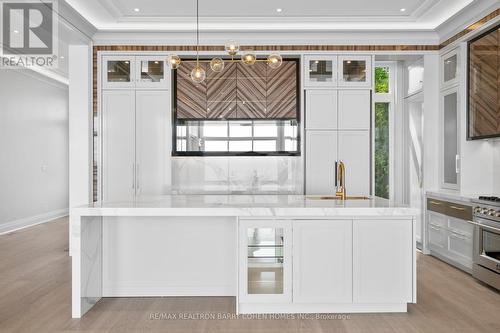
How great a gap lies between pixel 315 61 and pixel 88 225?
3.64 meters

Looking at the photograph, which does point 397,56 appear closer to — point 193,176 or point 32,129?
point 193,176

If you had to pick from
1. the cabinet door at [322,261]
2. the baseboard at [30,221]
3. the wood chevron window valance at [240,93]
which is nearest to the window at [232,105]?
the wood chevron window valance at [240,93]

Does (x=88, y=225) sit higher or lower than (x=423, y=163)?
lower

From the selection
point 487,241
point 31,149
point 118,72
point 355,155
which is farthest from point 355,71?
point 31,149

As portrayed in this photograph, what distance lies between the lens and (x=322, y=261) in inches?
119

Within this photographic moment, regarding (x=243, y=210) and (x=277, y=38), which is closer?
(x=243, y=210)

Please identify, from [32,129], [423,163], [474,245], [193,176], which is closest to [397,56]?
[423,163]

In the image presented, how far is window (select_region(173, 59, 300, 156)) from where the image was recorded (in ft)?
17.3

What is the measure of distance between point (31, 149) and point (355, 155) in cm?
633

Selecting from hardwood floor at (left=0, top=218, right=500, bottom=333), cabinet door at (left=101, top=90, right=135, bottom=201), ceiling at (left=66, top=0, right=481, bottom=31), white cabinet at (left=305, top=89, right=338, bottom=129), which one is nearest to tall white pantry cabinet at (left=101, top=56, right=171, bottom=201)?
cabinet door at (left=101, top=90, right=135, bottom=201)

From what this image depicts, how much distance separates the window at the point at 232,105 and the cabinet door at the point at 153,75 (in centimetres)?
15

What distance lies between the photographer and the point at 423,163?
207 inches

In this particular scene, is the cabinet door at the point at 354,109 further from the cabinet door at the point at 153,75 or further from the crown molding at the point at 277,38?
the cabinet door at the point at 153,75

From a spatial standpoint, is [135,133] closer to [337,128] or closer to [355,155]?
[337,128]
